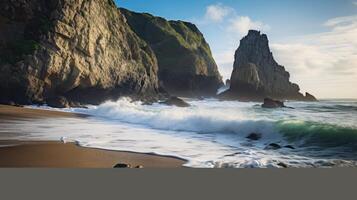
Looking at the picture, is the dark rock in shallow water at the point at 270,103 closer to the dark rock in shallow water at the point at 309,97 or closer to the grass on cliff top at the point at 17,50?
the dark rock in shallow water at the point at 309,97

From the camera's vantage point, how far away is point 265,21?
6551 mm

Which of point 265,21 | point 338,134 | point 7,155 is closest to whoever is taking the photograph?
point 7,155

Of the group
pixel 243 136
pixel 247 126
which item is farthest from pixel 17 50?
pixel 243 136

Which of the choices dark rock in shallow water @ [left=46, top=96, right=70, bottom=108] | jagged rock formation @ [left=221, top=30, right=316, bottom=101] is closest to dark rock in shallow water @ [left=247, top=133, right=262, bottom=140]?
jagged rock formation @ [left=221, top=30, right=316, bottom=101]

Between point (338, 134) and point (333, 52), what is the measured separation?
4.89 feet

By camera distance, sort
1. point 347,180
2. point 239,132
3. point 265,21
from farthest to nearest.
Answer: point 239,132, point 265,21, point 347,180

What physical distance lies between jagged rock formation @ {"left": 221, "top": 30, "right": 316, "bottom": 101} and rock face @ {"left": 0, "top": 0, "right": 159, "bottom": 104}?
9.69 metres

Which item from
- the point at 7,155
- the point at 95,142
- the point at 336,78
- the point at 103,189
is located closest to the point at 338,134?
the point at 336,78

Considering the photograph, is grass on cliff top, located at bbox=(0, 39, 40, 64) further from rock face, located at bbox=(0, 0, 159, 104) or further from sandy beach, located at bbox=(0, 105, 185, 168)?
sandy beach, located at bbox=(0, 105, 185, 168)

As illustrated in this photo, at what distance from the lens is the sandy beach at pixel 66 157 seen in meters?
5.10

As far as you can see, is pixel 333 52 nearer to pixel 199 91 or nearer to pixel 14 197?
pixel 14 197

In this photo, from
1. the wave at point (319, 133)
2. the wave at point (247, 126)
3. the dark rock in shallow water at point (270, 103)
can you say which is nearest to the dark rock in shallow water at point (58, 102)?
the wave at point (247, 126)

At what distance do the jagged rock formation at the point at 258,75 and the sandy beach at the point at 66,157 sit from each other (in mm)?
2769

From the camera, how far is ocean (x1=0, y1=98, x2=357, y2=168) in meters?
5.91
